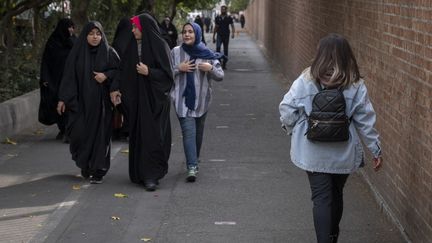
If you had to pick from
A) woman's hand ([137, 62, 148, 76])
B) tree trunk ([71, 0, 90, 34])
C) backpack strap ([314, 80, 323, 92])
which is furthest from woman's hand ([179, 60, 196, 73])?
tree trunk ([71, 0, 90, 34])

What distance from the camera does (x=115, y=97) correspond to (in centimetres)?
888

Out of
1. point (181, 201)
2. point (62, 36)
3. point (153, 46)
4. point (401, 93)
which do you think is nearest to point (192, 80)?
point (153, 46)

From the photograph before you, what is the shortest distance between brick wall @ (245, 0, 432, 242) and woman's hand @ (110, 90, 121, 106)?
2.51 m

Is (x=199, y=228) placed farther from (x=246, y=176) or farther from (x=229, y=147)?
(x=229, y=147)

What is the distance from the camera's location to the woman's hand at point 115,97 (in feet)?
29.1

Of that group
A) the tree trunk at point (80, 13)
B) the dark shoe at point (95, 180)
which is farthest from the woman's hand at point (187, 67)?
the tree trunk at point (80, 13)

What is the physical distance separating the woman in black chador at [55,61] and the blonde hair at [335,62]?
21.1ft

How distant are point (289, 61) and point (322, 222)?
15.5 metres

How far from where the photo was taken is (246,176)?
9422 mm

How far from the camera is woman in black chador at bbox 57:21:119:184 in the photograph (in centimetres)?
895

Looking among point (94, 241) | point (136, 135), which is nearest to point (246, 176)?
point (136, 135)

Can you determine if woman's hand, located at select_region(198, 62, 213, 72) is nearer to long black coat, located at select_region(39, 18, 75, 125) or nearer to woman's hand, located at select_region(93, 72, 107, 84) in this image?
woman's hand, located at select_region(93, 72, 107, 84)

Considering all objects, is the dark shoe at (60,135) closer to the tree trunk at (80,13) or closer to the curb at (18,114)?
the curb at (18,114)

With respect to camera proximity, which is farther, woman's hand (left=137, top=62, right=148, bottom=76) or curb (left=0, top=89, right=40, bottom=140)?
curb (left=0, top=89, right=40, bottom=140)
